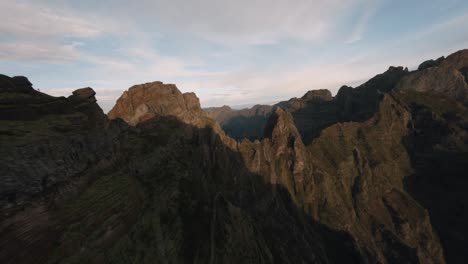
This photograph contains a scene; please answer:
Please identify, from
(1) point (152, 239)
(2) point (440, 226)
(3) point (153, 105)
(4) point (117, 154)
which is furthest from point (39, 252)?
(2) point (440, 226)

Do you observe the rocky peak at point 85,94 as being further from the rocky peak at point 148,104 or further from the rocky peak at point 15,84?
the rocky peak at point 148,104

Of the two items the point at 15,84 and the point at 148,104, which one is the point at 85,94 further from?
the point at 148,104

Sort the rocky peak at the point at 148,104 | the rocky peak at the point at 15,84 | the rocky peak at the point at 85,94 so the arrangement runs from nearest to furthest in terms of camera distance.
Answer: the rocky peak at the point at 15,84 → the rocky peak at the point at 85,94 → the rocky peak at the point at 148,104

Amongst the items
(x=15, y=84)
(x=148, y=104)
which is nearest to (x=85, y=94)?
(x=15, y=84)

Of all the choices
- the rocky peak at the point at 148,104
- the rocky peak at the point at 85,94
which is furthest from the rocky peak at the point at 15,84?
the rocky peak at the point at 148,104

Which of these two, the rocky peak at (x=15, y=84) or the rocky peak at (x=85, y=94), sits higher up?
the rocky peak at (x=15, y=84)

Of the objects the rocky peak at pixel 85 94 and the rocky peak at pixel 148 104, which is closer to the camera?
the rocky peak at pixel 85 94

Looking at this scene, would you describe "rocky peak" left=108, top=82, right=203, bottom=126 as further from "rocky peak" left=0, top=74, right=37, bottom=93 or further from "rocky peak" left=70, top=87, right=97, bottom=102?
"rocky peak" left=0, top=74, right=37, bottom=93

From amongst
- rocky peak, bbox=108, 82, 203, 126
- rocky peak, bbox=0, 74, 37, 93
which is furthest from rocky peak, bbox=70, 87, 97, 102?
rocky peak, bbox=108, 82, 203, 126
